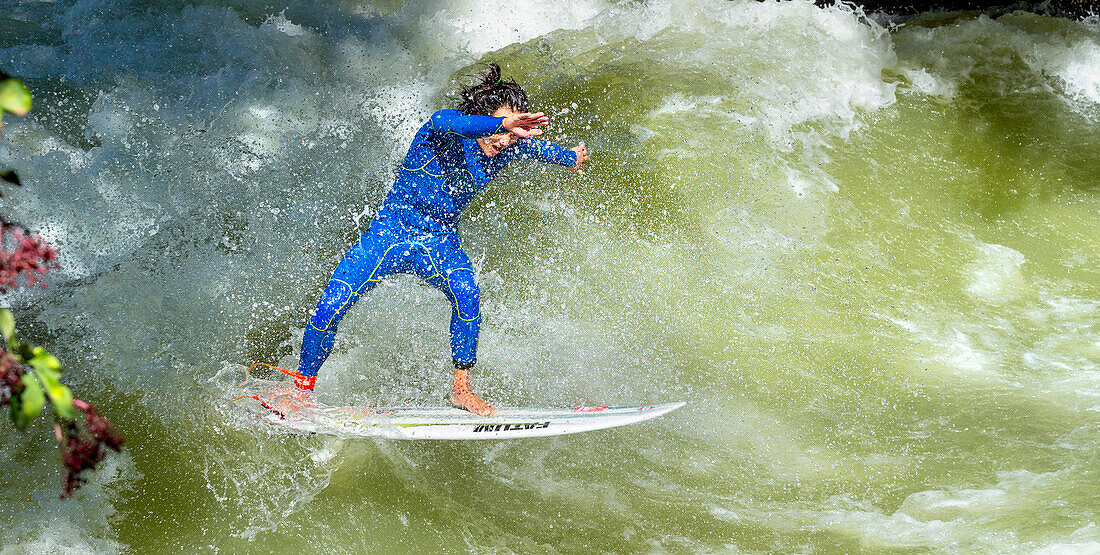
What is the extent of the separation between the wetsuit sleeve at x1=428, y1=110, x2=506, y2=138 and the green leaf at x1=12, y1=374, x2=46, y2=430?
5.66 feet

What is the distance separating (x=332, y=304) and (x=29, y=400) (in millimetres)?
1784

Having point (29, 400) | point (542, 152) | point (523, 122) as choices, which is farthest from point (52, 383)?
point (542, 152)

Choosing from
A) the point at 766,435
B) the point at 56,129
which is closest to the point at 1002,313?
the point at 766,435

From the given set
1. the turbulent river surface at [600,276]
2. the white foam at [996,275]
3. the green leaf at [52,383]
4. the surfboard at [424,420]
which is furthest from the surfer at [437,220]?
the white foam at [996,275]

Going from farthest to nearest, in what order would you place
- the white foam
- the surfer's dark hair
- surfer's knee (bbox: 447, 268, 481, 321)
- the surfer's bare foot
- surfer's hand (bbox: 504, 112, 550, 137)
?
the white foam < the surfer's bare foot < surfer's knee (bbox: 447, 268, 481, 321) < the surfer's dark hair < surfer's hand (bbox: 504, 112, 550, 137)

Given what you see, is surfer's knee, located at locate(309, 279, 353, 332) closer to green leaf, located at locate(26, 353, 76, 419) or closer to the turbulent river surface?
the turbulent river surface

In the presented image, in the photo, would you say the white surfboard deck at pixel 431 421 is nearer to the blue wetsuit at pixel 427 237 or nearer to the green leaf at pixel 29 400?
Result: the blue wetsuit at pixel 427 237

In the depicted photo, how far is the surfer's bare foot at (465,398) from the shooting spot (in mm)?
3416

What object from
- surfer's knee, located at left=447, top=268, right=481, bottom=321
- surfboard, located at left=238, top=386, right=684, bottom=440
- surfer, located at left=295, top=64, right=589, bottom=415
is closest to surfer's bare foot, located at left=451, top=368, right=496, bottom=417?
surfboard, located at left=238, top=386, right=684, bottom=440

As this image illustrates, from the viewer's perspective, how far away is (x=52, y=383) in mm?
1317

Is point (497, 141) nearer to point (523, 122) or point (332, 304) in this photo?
point (523, 122)

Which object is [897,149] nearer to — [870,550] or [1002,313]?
[1002,313]

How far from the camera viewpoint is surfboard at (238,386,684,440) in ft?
11.5

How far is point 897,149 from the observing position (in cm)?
462
